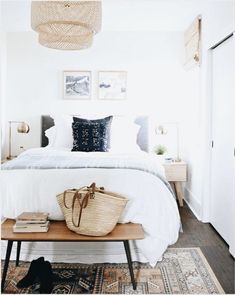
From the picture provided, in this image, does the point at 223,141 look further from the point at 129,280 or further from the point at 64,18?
the point at 64,18

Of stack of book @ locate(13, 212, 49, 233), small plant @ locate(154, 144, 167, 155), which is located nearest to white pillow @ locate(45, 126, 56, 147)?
small plant @ locate(154, 144, 167, 155)

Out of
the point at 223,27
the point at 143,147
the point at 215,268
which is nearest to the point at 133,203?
the point at 215,268

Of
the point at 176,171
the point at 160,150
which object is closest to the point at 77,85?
the point at 160,150

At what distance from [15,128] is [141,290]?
3170 mm

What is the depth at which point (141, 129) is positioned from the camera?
4434 mm

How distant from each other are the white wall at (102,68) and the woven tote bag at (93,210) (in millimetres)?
2620

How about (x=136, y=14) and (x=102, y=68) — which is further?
(x=102, y=68)

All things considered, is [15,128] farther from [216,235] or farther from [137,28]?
[216,235]

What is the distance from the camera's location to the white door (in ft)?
9.02

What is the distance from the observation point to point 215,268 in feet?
7.78

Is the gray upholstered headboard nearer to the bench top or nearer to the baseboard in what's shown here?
the baseboard

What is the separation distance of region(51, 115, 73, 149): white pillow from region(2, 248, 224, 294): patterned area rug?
1695 millimetres

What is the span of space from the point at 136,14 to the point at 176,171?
6.42ft

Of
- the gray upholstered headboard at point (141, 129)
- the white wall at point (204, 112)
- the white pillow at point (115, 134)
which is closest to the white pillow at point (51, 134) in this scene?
the white pillow at point (115, 134)
